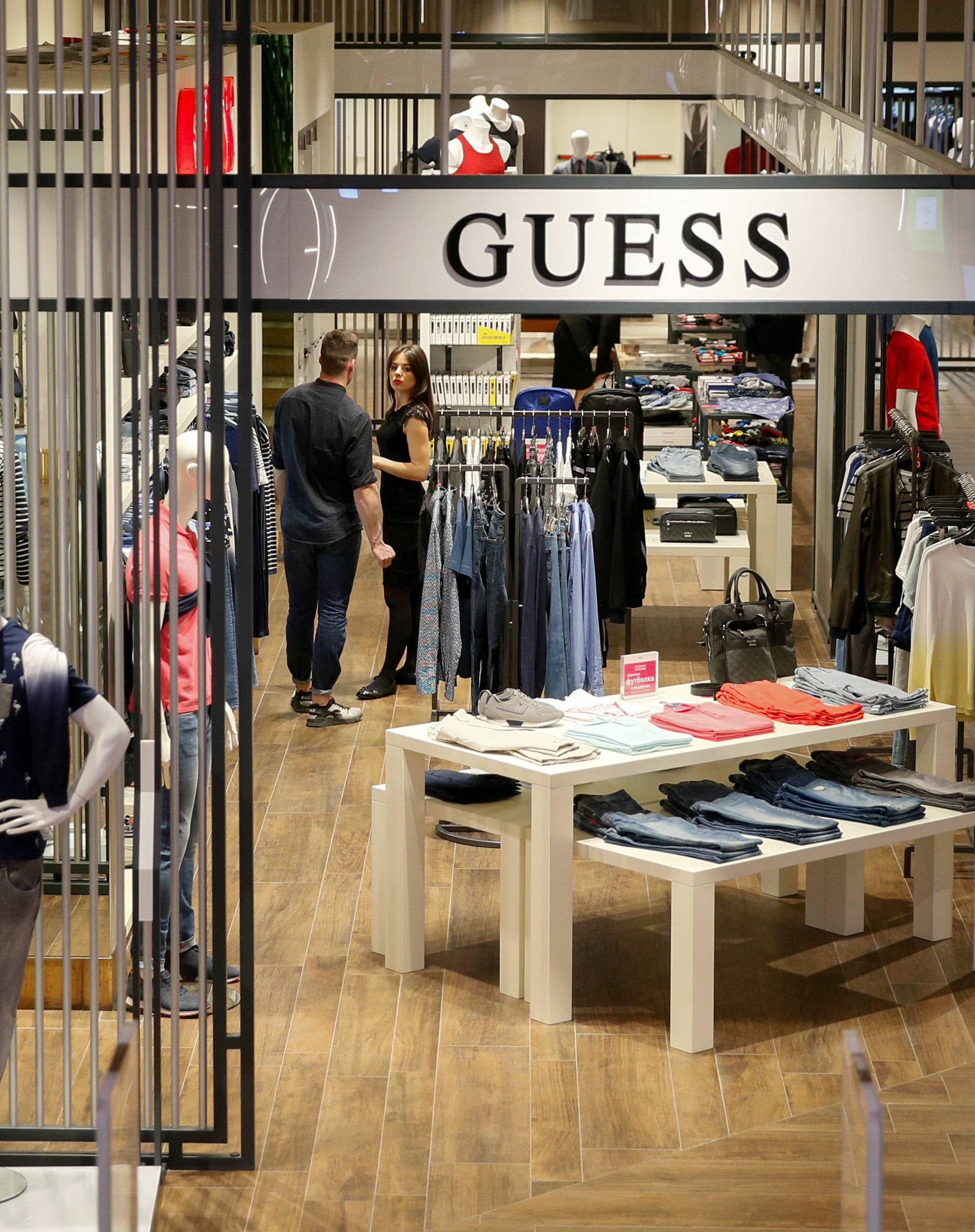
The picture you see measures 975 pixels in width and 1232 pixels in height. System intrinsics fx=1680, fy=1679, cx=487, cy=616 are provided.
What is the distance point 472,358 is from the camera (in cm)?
1137

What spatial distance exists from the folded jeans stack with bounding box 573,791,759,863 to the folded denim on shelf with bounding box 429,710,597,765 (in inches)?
7.2

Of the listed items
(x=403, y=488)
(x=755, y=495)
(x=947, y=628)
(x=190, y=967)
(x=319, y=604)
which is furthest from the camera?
(x=755, y=495)

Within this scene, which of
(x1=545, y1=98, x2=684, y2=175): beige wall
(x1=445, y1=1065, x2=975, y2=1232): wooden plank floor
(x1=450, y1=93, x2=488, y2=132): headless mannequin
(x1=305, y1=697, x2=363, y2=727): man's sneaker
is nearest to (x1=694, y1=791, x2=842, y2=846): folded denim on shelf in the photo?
(x1=445, y1=1065, x2=975, y2=1232): wooden plank floor

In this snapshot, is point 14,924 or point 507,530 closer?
point 14,924

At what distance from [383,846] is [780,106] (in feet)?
16.0

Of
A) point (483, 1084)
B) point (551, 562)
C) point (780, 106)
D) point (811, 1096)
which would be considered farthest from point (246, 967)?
point (780, 106)

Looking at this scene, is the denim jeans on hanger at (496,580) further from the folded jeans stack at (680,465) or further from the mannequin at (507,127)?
the mannequin at (507,127)

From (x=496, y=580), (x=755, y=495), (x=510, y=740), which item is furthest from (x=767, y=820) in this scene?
(x=755, y=495)

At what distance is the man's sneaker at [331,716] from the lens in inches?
298

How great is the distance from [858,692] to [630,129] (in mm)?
12847

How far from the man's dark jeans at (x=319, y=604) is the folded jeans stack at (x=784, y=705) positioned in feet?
7.86

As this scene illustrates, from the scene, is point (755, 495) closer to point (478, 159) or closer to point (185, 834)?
point (478, 159)

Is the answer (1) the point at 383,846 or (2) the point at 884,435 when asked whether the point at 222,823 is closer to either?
(1) the point at 383,846

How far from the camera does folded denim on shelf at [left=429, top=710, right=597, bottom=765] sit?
4.84m
